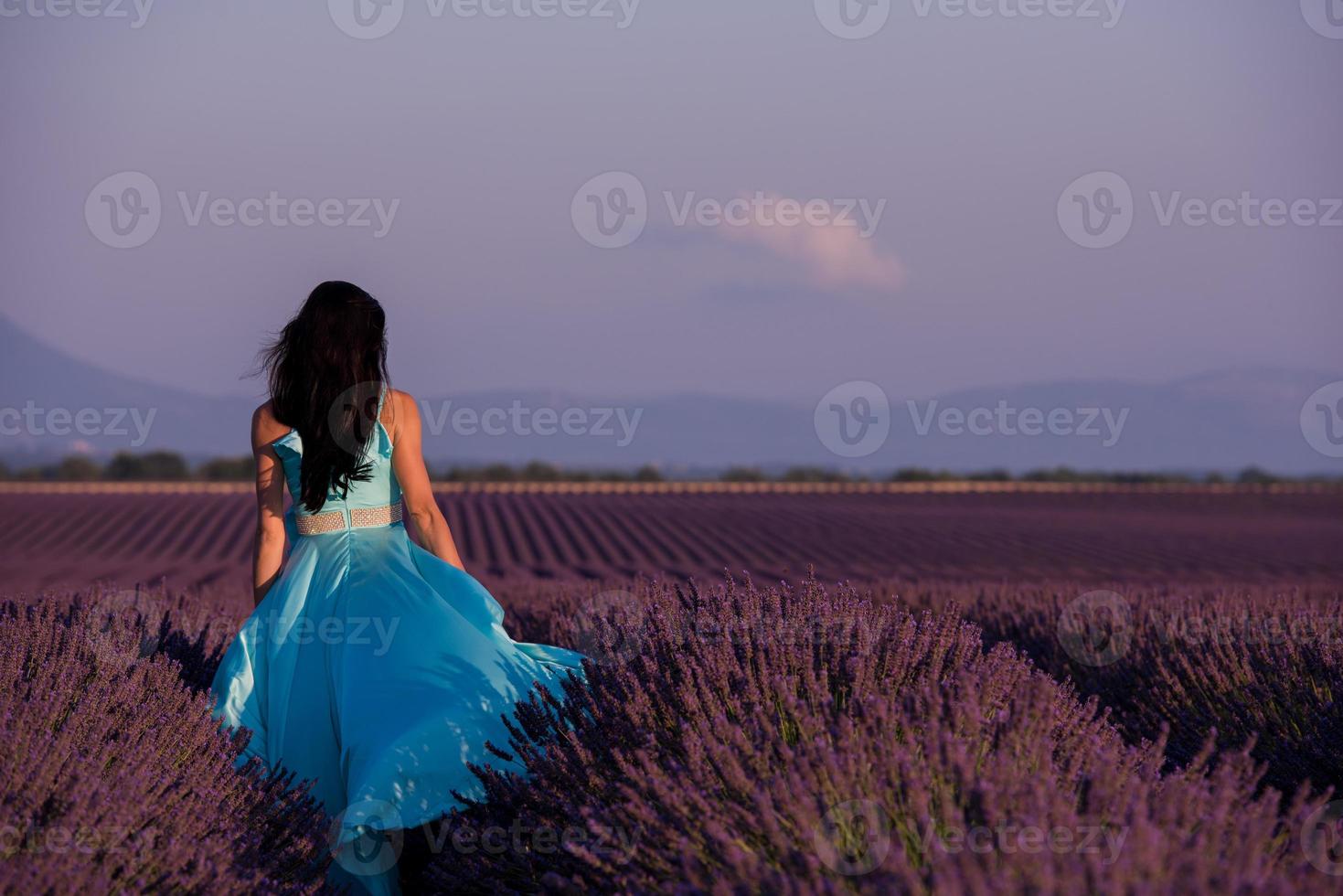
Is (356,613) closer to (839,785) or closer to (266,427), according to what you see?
(266,427)

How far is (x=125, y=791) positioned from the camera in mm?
3150

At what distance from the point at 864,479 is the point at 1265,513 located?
49.9ft

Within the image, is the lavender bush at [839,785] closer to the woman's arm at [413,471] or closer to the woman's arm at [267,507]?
the woman's arm at [413,471]

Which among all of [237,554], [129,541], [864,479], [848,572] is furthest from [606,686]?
[864,479]

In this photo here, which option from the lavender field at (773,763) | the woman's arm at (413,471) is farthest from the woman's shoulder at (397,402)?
the lavender field at (773,763)

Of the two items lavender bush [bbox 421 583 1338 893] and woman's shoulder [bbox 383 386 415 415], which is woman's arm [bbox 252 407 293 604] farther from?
lavender bush [bbox 421 583 1338 893]

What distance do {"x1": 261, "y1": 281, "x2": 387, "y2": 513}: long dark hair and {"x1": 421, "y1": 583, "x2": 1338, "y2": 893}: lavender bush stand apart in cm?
120

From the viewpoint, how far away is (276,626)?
456 cm

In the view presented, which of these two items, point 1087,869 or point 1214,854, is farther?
point 1214,854

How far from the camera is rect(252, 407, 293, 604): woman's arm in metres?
4.58

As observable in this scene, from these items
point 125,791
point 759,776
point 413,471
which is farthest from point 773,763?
Answer: point 413,471

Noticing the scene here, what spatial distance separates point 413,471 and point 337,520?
36 centimetres

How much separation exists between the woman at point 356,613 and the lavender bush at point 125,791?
1.08ft

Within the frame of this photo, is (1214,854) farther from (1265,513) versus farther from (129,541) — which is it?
(1265,513)
